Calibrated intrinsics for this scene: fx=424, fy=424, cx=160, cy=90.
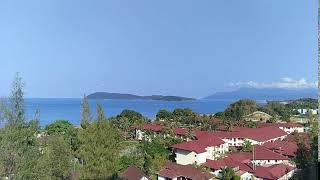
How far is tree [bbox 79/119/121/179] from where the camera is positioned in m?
7.91

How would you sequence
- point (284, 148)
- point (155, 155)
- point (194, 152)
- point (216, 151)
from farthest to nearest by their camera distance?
point (216, 151)
point (284, 148)
point (194, 152)
point (155, 155)

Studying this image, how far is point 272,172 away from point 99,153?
563cm

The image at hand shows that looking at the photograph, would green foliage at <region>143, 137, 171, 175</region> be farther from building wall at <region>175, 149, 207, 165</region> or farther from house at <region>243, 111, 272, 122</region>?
house at <region>243, 111, 272, 122</region>

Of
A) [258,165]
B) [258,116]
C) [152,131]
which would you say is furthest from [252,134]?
[258,116]

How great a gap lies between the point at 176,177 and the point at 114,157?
4.22 m

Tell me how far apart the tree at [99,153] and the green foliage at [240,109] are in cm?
2102

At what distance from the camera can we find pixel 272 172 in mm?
11641

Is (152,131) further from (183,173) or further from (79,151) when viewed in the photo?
(79,151)

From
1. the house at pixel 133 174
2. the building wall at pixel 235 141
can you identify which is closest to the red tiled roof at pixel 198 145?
the building wall at pixel 235 141

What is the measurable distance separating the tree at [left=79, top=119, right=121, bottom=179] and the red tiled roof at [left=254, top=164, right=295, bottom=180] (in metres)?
4.95

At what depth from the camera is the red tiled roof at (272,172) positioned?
11266 millimetres

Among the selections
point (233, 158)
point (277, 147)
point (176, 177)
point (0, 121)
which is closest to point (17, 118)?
point (0, 121)

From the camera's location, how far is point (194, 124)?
25.7 m

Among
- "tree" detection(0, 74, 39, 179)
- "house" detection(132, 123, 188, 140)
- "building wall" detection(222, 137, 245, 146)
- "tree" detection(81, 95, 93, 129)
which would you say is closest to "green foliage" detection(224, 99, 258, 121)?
"house" detection(132, 123, 188, 140)
